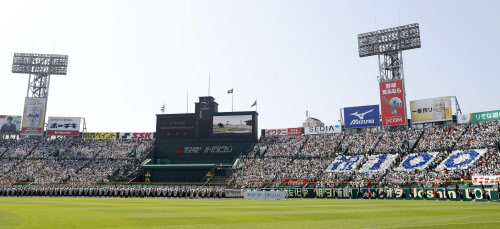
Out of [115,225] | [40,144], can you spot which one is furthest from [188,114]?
[115,225]

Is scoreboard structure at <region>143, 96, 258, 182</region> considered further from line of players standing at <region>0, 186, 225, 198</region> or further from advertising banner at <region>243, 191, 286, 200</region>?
advertising banner at <region>243, 191, 286, 200</region>

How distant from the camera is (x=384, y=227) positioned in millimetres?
10258

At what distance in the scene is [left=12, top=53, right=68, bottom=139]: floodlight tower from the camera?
239 ft

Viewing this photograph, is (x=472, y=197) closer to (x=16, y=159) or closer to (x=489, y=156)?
(x=489, y=156)

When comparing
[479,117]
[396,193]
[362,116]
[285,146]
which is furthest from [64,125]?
[479,117]

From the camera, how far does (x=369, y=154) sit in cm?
5162

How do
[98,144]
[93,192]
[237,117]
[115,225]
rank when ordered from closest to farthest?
1. [115,225]
2. [93,192]
3. [237,117]
4. [98,144]

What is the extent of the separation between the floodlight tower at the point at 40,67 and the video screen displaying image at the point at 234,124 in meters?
35.8

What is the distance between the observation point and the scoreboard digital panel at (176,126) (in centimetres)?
6153

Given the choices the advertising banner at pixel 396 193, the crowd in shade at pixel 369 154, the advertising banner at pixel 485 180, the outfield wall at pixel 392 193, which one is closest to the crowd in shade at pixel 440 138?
the crowd in shade at pixel 369 154

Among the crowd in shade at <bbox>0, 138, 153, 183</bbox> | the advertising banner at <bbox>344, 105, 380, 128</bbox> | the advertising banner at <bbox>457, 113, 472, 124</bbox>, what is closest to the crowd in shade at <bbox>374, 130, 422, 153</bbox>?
the advertising banner at <bbox>344, 105, 380, 128</bbox>

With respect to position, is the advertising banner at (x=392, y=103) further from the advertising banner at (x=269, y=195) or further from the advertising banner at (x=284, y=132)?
the advertising banner at (x=269, y=195)

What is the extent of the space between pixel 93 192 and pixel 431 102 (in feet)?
160

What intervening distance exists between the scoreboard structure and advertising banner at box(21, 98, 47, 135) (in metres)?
25.8
